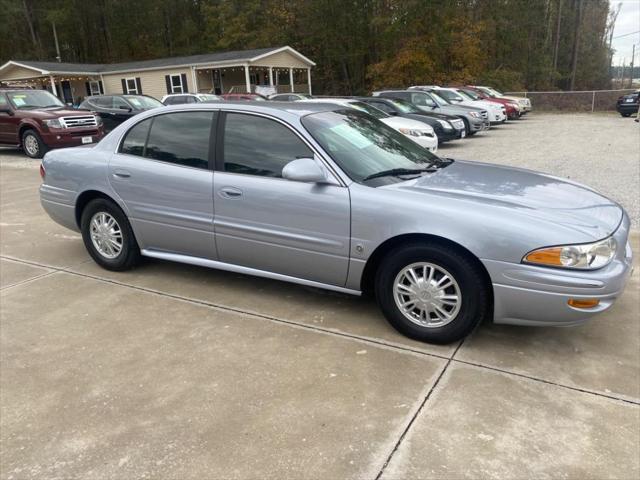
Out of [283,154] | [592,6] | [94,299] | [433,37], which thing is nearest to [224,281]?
[94,299]

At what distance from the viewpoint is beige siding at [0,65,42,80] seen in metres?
34.1

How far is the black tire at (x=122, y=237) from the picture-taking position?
4699 millimetres

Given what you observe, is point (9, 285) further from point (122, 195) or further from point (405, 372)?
point (405, 372)

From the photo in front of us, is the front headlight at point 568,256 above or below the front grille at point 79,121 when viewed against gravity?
below

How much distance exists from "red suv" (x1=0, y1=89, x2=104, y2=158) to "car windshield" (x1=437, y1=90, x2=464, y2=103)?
41.0 ft

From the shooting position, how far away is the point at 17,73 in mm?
35406

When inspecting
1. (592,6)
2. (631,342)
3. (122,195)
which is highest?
(592,6)

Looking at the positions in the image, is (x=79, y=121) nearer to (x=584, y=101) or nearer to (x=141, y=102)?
(x=141, y=102)

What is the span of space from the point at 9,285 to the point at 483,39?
40586 mm

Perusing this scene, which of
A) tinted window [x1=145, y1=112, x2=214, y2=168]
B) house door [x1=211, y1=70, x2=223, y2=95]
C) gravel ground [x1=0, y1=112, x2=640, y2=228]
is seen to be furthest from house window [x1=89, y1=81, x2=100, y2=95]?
tinted window [x1=145, y1=112, x2=214, y2=168]

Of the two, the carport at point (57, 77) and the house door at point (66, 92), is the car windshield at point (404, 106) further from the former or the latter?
the house door at point (66, 92)

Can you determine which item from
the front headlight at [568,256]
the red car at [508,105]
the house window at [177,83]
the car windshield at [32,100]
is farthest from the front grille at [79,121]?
the house window at [177,83]

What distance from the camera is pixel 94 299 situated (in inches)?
171

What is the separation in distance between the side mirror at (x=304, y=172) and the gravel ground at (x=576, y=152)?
453cm
